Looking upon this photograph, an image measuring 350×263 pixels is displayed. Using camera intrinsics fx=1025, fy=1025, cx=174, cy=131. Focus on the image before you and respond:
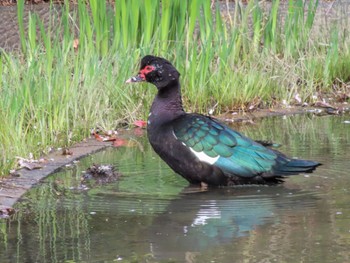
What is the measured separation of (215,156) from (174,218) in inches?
46.1

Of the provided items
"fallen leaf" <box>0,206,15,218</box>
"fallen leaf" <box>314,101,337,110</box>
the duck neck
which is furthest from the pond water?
"fallen leaf" <box>314,101,337,110</box>

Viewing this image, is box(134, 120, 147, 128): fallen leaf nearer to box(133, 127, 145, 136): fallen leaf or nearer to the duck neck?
box(133, 127, 145, 136): fallen leaf

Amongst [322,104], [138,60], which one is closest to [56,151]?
[138,60]

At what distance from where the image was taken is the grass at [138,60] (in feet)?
27.2

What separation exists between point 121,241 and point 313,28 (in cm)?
676

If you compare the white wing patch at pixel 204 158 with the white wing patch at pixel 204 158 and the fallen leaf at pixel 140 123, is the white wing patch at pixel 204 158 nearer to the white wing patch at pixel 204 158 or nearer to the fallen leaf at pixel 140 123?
the white wing patch at pixel 204 158

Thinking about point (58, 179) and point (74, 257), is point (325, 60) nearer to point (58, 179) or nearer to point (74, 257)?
point (58, 179)

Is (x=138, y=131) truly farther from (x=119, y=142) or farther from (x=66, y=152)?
(x=66, y=152)

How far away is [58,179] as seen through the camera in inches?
282

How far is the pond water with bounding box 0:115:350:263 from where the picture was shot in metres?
5.13

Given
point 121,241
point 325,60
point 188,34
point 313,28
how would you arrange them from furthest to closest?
point 313,28, point 325,60, point 188,34, point 121,241

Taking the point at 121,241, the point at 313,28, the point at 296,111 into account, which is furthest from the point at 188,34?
the point at 121,241

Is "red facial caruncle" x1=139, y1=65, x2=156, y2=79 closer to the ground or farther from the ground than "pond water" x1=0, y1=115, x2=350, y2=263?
farther from the ground

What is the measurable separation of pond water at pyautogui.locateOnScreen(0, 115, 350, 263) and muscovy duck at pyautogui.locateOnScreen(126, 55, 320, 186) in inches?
4.0
